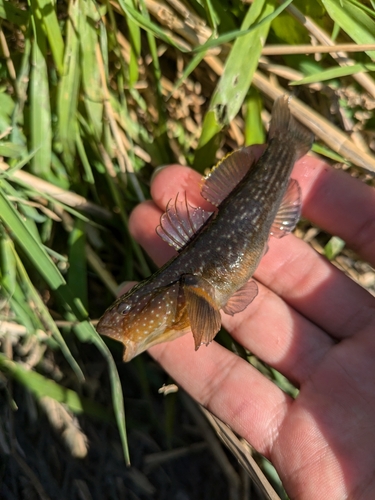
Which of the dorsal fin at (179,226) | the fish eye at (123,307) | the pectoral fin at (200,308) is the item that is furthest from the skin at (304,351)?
the fish eye at (123,307)

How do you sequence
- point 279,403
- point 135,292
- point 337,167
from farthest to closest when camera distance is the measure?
point 337,167 → point 279,403 → point 135,292

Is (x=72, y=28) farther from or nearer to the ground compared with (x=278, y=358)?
farther from the ground

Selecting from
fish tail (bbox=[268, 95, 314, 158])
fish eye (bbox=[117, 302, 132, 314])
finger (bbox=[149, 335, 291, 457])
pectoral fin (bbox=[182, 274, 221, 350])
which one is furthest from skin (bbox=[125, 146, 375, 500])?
fish eye (bbox=[117, 302, 132, 314])

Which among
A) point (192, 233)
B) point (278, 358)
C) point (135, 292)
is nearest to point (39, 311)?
point (135, 292)

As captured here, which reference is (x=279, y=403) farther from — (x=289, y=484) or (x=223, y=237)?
(x=223, y=237)

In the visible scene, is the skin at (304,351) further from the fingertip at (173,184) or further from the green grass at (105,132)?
the green grass at (105,132)

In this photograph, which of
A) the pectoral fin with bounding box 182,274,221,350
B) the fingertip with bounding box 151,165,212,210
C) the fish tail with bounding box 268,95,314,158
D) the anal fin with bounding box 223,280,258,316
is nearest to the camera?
the pectoral fin with bounding box 182,274,221,350

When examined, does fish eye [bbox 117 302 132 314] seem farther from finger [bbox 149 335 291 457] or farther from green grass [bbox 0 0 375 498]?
finger [bbox 149 335 291 457]
